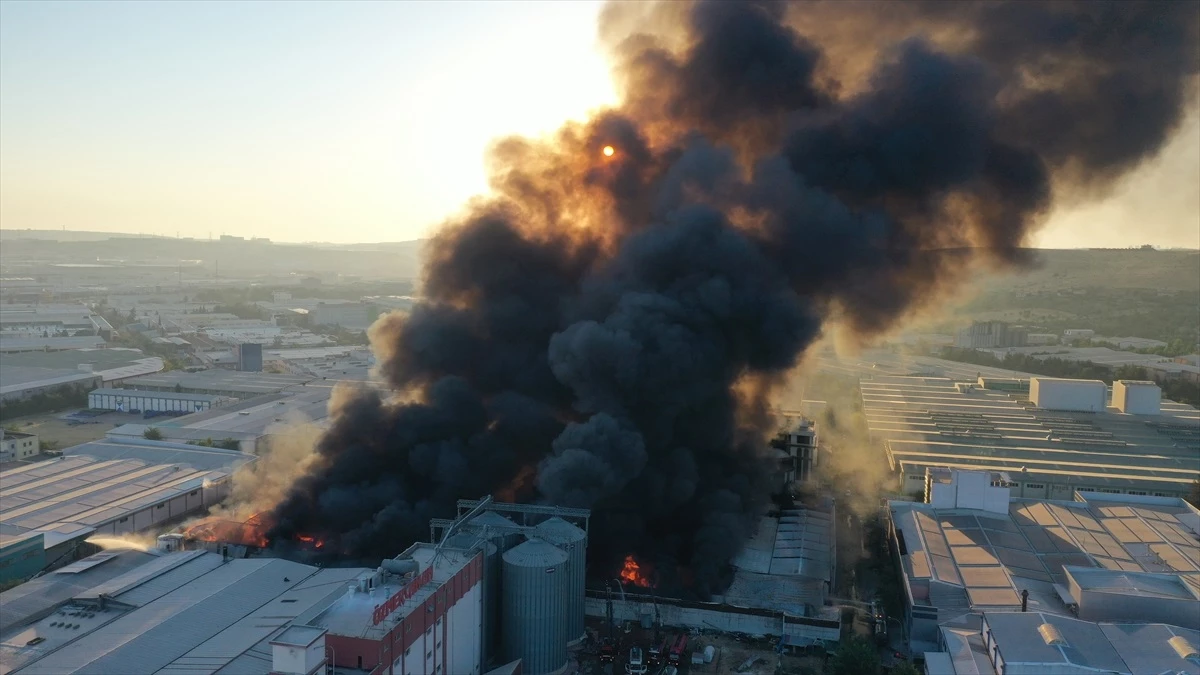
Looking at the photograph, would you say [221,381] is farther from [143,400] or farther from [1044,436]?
[1044,436]

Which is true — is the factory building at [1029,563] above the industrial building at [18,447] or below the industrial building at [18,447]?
above

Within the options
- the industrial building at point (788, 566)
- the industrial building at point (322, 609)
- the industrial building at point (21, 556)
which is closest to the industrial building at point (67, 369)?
the industrial building at point (21, 556)

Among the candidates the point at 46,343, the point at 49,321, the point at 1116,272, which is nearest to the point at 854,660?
the point at 46,343

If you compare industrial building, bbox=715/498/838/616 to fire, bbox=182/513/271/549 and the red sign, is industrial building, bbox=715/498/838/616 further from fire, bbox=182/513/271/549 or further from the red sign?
fire, bbox=182/513/271/549

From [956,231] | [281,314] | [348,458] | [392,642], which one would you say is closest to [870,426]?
[956,231]

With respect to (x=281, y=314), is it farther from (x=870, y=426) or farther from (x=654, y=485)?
(x=654, y=485)

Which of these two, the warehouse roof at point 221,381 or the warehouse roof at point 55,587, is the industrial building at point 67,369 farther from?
the warehouse roof at point 55,587
